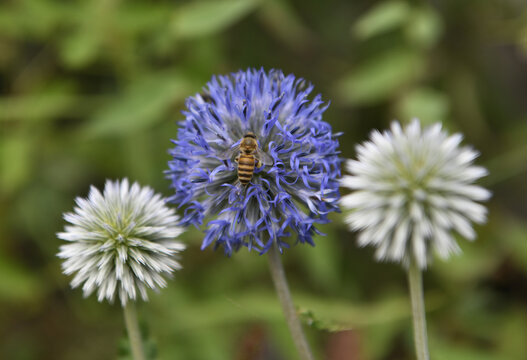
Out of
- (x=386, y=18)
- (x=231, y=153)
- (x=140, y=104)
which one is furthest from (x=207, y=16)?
(x=231, y=153)

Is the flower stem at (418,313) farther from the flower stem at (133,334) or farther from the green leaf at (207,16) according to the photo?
the green leaf at (207,16)

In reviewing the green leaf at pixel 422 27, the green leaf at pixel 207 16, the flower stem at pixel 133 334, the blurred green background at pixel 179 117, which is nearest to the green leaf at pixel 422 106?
the blurred green background at pixel 179 117

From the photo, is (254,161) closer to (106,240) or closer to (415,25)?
(106,240)

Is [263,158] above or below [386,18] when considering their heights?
below

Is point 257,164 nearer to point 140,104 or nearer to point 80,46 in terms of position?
point 140,104

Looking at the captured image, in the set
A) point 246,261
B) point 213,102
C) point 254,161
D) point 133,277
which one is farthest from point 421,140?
point 246,261

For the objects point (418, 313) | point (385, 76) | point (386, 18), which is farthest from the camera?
point (385, 76)

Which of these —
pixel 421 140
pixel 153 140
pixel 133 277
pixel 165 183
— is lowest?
pixel 133 277
